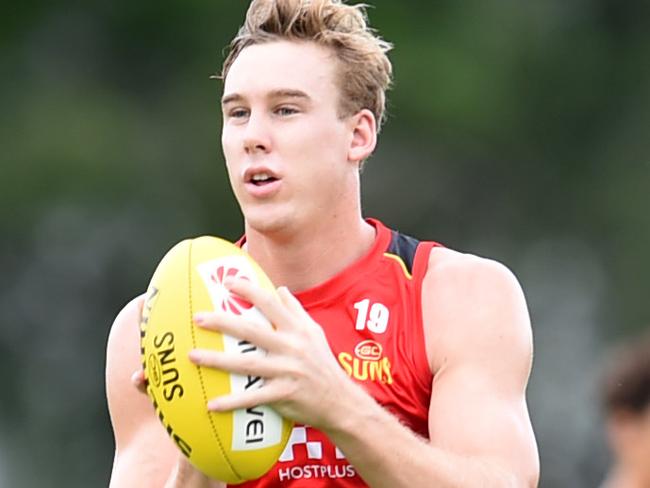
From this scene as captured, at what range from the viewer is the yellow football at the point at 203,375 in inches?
250

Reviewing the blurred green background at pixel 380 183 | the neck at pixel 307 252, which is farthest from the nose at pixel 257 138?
the blurred green background at pixel 380 183

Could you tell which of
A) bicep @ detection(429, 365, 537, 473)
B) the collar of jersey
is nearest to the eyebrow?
the collar of jersey

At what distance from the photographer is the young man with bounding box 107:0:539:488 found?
703 centimetres

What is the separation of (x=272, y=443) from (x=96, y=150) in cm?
1572

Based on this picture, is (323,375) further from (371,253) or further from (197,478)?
(371,253)

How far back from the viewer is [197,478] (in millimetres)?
6867

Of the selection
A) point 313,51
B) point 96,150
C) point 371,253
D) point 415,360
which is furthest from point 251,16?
point 96,150

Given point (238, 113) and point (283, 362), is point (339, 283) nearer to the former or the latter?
point (238, 113)

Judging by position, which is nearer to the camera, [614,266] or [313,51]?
[313,51]

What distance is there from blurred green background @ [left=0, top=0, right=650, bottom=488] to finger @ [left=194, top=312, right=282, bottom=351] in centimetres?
1499

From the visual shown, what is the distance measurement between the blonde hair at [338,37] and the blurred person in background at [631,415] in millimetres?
1521

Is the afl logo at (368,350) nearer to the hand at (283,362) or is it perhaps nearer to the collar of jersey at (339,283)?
the collar of jersey at (339,283)

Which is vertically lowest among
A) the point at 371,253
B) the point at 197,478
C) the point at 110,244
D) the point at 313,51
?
the point at 197,478

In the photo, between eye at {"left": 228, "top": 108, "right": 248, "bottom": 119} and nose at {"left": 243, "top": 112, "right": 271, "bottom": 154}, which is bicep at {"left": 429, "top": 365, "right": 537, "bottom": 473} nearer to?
nose at {"left": 243, "top": 112, "right": 271, "bottom": 154}
